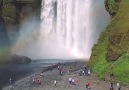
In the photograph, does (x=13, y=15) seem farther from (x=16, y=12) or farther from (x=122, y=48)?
(x=122, y=48)

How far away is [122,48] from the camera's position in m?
57.1

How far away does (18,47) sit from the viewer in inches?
3637

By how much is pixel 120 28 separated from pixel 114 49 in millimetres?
4461

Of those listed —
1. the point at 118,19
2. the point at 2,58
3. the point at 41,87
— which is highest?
the point at 118,19

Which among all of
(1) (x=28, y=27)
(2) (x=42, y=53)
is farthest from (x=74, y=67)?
(1) (x=28, y=27)

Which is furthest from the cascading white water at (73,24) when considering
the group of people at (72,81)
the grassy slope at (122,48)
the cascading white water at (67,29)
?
the group of people at (72,81)

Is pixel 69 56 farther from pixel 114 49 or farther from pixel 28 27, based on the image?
pixel 114 49

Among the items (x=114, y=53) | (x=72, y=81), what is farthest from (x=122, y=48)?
(x=72, y=81)

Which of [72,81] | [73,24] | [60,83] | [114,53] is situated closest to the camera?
[72,81]

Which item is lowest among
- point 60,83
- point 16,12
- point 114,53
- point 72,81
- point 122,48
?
point 60,83

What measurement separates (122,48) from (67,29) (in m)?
39.9

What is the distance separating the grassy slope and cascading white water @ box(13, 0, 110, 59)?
24.1 meters

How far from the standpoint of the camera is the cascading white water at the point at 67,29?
297 feet

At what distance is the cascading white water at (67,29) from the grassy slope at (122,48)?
2413 centimetres
